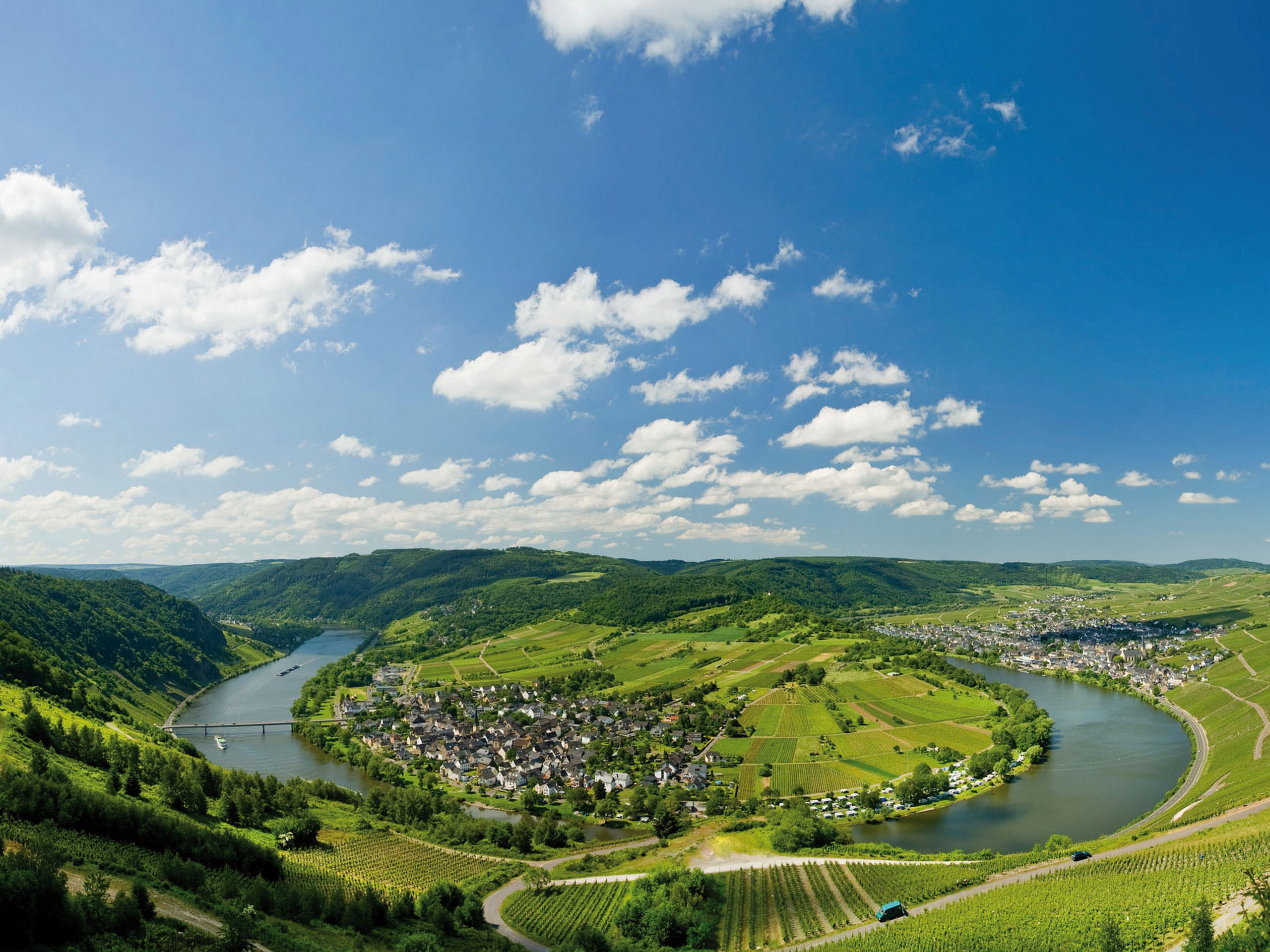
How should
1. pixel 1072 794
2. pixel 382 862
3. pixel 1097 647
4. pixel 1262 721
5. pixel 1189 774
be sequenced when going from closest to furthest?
pixel 382 862
pixel 1072 794
pixel 1189 774
pixel 1262 721
pixel 1097 647

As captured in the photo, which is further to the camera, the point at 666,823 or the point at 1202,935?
the point at 666,823

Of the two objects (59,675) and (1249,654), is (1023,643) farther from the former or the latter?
(59,675)

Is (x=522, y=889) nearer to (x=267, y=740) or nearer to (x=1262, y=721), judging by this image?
(x=267, y=740)

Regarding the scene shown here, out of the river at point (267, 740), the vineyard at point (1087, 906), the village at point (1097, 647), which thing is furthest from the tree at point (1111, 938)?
the village at point (1097, 647)

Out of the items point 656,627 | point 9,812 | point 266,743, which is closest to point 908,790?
point 9,812

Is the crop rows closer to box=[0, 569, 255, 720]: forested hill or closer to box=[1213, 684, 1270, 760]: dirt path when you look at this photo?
box=[1213, 684, 1270, 760]: dirt path

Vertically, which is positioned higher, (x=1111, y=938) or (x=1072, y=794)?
(x=1111, y=938)

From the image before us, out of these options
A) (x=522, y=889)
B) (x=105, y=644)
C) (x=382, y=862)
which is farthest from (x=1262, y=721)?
(x=105, y=644)

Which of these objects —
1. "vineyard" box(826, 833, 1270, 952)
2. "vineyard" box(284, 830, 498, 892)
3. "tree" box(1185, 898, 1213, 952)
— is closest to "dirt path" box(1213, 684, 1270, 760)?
"vineyard" box(826, 833, 1270, 952)
